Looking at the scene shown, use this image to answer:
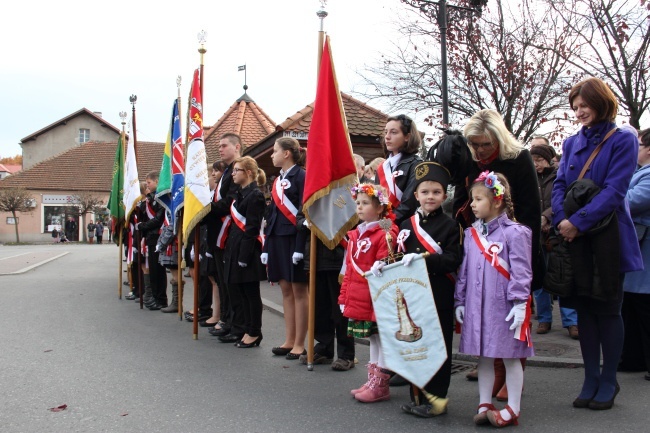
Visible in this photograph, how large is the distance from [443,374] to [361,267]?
40.1 inches

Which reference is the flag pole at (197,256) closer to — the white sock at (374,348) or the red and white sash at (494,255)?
the white sock at (374,348)

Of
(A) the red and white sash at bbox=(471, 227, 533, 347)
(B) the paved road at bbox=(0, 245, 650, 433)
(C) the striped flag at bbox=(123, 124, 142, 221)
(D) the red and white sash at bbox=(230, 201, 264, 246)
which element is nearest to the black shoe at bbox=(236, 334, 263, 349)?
(B) the paved road at bbox=(0, 245, 650, 433)

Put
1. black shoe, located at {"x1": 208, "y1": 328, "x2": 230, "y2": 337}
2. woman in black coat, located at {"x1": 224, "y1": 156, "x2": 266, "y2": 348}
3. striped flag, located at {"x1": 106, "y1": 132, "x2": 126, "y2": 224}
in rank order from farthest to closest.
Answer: striped flag, located at {"x1": 106, "y1": 132, "x2": 126, "y2": 224} → black shoe, located at {"x1": 208, "y1": 328, "x2": 230, "y2": 337} → woman in black coat, located at {"x1": 224, "y1": 156, "x2": 266, "y2": 348}

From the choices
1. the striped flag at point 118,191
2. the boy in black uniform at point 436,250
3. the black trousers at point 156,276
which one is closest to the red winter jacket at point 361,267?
the boy in black uniform at point 436,250

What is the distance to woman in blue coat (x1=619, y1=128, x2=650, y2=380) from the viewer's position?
540cm

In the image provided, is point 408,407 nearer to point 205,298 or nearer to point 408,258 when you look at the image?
point 408,258

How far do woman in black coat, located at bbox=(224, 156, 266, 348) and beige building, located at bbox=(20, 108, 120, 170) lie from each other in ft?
197

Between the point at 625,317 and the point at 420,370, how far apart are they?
2379 mm

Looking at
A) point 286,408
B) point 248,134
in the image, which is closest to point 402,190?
point 286,408

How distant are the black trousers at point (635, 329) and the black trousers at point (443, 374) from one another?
191cm

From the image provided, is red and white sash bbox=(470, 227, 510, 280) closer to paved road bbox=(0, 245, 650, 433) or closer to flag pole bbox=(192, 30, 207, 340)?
paved road bbox=(0, 245, 650, 433)

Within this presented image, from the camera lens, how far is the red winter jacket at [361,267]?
16.2 feet

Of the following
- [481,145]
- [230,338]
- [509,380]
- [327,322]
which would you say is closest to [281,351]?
[327,322]

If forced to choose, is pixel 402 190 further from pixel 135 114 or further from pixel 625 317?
pixel 135 114
